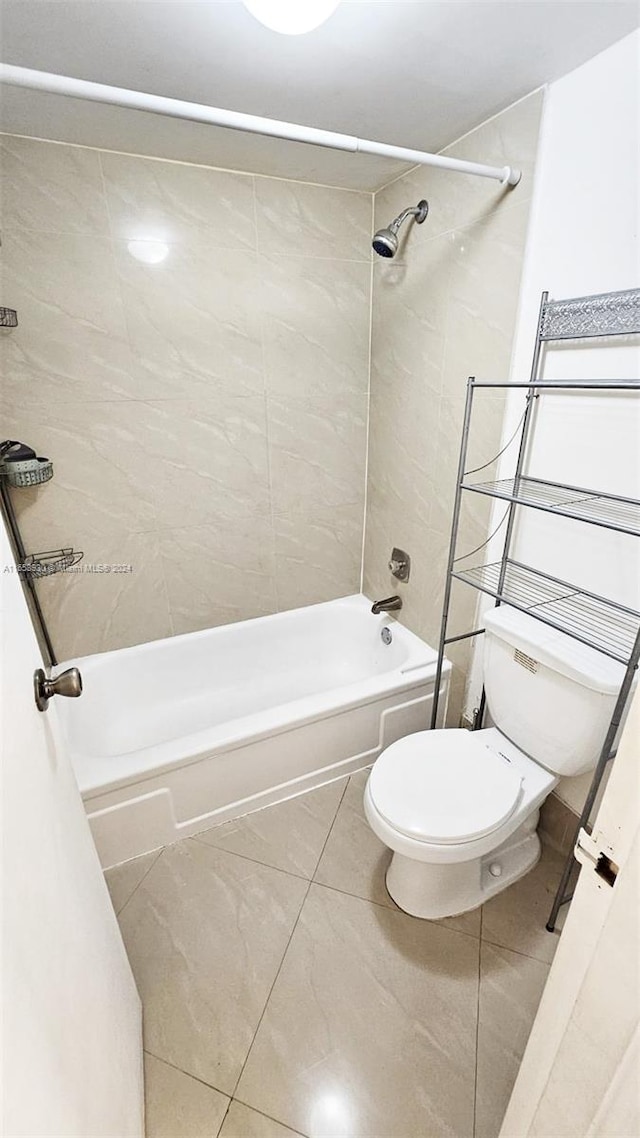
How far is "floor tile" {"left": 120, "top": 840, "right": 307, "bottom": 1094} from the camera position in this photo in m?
1.11

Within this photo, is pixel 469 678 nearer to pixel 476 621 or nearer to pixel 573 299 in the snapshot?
pixel 476 621

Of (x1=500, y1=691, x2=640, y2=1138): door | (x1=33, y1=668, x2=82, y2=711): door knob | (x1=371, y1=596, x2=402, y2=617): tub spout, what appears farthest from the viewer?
(x1=371, y1=596, x2=402, y2=617): tub spout

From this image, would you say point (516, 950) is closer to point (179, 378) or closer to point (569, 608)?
point (569, 608)

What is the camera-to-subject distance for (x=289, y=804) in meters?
1.73

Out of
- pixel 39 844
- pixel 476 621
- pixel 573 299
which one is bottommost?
pixel 476 621

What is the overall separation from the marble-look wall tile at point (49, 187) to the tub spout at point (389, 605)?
1.73m

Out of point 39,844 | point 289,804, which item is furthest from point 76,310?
point 289,804

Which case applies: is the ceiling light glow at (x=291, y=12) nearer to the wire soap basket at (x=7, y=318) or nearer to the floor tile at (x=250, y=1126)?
the wire soap basket at (x=7, y=318)

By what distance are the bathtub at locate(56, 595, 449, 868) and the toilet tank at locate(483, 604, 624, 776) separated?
48 centimetres

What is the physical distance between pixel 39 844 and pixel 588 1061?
2.35 feet

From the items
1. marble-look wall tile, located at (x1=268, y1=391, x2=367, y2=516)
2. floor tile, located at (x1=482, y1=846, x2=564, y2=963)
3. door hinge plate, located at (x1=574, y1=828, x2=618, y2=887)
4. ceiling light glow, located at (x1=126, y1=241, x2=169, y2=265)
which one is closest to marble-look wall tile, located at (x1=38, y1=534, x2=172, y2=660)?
marble-look wall tile, located at (x1=268, y1=391, x2=367, y2=516)

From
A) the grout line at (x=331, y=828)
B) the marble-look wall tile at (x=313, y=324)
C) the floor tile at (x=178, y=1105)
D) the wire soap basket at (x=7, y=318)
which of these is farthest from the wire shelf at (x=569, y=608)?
the wire soap basket at (x=7, y=318)

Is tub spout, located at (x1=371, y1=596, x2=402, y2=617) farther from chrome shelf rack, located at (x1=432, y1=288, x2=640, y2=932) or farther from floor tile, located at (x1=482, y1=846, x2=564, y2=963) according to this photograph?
floor tile, located at (x1=482, y1=846, x2=564, y2=963)

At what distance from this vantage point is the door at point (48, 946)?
477 millimetres
